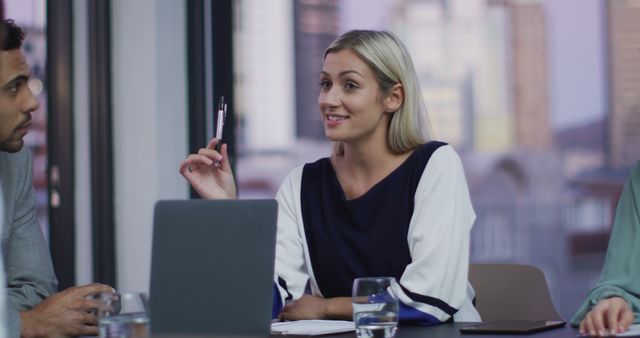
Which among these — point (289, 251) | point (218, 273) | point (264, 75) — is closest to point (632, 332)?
point (218, 273)

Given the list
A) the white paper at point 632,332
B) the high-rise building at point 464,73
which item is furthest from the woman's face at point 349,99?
the high-rise building at point 464,73

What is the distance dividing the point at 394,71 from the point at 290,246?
554 mm

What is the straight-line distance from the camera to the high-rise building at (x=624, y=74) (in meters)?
5.30

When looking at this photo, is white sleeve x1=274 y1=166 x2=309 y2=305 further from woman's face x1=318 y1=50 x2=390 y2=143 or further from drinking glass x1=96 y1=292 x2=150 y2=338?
drinking glass x1=96 y1=292 x2=150 y2=338

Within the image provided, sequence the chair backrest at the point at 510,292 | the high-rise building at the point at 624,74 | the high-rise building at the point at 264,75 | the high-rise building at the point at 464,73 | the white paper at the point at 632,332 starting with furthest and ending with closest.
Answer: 1. the high-rise building at the point at 464,73
2. the high-rise building at the point at 624,74
3. the high-rise building at the point at 264,75
4. the chair backrest at the point at 510,292
5. the white paper at the point at 632,332

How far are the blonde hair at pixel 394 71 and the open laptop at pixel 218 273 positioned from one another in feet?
3.15

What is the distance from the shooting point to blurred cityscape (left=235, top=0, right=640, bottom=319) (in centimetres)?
508

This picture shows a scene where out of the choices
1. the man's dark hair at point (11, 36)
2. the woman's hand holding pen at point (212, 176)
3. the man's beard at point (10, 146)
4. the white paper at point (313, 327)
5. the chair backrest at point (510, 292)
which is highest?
the man's dark hair at point (11, 36)

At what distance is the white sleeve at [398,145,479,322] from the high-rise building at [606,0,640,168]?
280cm

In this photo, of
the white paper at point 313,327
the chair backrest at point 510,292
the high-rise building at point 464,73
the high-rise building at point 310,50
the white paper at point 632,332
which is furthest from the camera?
the high-rise building at point 464,73

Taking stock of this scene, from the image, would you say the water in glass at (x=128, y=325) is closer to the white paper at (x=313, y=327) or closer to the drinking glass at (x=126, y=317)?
the drinking glass at (x=126, y=317)

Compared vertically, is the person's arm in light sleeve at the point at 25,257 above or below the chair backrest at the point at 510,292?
above

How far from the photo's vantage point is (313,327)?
224cm

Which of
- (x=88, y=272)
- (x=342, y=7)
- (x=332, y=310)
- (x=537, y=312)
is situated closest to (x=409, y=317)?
(x=332, y=310)
